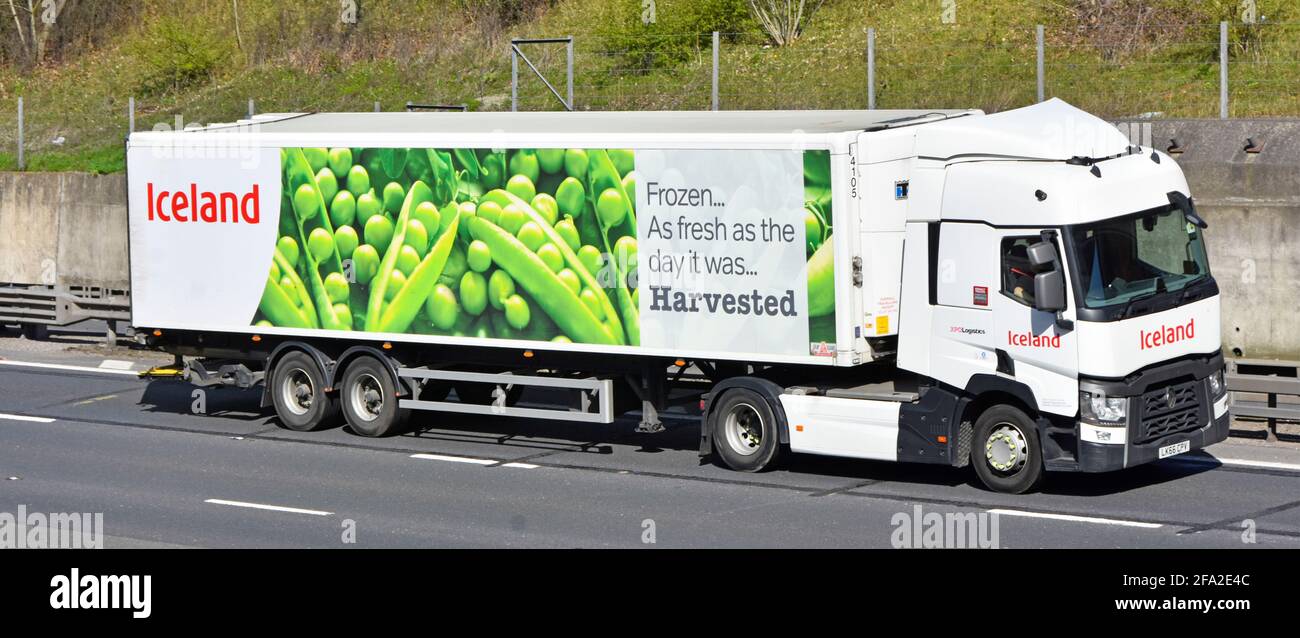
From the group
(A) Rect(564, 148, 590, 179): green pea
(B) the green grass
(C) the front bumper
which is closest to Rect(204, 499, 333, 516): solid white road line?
(A) Rect(564, 148, 590, 179): green pea

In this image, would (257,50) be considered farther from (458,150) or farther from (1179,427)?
(1179,427)

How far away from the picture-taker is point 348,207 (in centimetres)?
1720

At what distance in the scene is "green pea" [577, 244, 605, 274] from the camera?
51.4ft

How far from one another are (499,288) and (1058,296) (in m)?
5.53

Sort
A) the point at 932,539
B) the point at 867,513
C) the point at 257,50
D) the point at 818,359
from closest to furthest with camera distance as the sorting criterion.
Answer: the point at 932,539 < the point at 867,513 < the point at 818,359 < the point at 257,50

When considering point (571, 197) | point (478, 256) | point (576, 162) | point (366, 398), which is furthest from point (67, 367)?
point (576, 162)

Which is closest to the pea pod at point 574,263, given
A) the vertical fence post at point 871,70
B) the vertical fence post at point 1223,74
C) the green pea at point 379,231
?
the green pea at point 379,231

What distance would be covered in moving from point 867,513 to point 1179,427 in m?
2.58

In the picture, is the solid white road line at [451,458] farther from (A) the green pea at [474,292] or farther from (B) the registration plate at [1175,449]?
(B) the registration plate at [1175,449]

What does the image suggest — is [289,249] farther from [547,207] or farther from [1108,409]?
[1108,409]

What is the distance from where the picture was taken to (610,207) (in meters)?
15.6

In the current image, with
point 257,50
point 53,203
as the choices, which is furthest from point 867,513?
point 257,50

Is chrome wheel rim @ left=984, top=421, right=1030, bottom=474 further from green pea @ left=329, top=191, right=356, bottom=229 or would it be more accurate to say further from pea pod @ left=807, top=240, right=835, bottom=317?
green pea @ left=329, top=191, right=356, bottom=229

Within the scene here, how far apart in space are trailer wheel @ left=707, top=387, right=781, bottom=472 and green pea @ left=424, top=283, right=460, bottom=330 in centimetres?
289
